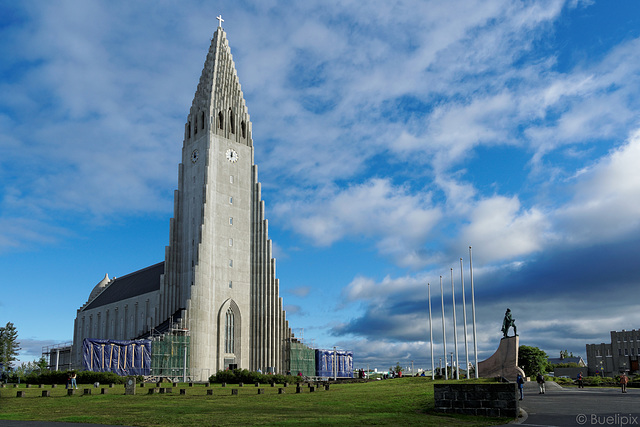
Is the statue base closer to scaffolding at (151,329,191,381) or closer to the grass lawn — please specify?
the grass lawn

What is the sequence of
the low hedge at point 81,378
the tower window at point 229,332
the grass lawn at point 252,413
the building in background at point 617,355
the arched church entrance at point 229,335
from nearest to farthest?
1. the grass lawn at point 252,413
2. the low hedge at point 81,378
3. the arched church entrance at point 229,335
4. the tower window at point 229,332
5. the building in background at point 617,355

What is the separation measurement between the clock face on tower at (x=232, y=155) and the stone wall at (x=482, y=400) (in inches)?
2836

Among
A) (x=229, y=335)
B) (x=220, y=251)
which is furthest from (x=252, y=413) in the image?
(x=220, y=251)

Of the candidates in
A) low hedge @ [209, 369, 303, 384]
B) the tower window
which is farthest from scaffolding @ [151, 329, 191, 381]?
low hedge @ [209, 369, 303, 384]

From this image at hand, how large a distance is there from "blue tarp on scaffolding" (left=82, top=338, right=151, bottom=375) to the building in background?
9984cm

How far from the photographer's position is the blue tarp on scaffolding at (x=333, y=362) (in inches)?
3824

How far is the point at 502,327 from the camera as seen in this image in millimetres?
64000

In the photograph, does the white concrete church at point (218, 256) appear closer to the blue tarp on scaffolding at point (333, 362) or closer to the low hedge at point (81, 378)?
the blue tarp on scaffolding at point (333, 362)

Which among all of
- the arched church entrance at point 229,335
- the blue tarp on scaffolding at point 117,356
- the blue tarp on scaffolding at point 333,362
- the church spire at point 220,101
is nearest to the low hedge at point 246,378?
the blue tarp on scaffolding at point 117,356

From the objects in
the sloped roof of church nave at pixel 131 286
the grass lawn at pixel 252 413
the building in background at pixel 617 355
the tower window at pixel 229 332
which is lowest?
the building in background at pixel 617 355

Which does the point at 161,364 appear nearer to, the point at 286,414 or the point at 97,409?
the point at 97,409

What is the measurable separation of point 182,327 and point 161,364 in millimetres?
5431

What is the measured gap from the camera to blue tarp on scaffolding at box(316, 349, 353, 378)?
9712 cm

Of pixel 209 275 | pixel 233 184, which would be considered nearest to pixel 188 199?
pixel 233 184
